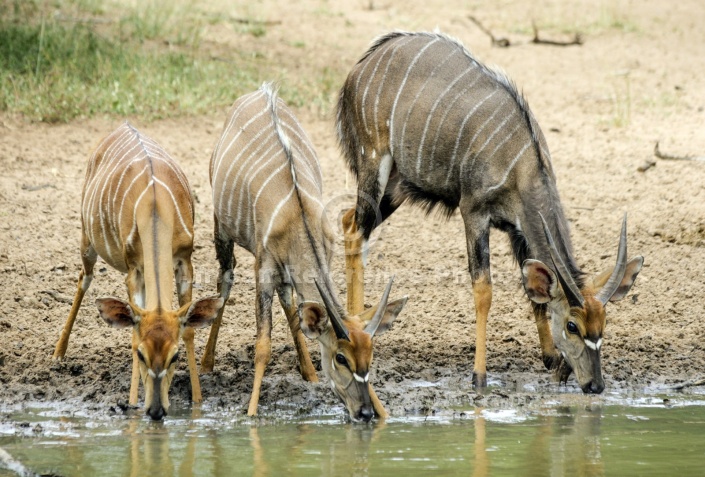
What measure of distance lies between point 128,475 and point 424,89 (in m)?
3.41

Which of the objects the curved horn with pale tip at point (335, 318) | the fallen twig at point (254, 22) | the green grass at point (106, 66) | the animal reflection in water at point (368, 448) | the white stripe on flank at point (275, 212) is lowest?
the animal reflection in water at point (368, 448)

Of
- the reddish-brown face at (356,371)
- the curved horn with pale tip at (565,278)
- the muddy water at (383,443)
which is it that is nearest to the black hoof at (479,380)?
the muddy water at (383,443)

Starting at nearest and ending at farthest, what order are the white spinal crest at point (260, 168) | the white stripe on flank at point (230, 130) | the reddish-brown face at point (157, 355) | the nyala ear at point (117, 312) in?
the reddish-brown face at point (157, 355)
the nyala ear at point (117, 312)
the white spinal crest at point (260, 168)
the white stripe on flank at point (230, 130)

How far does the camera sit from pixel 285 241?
19.6 feet

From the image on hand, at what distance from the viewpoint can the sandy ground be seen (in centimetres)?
657

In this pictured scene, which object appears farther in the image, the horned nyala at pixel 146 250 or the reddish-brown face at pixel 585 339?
the reddish-brown face at pixel 585 339

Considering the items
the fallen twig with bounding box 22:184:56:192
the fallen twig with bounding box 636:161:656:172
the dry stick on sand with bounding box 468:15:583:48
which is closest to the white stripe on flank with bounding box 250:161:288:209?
the fallen twig with bounding box 22:184:56:192

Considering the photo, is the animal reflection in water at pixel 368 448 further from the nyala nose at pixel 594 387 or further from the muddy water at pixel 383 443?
the nyala nose at pixel 594 387

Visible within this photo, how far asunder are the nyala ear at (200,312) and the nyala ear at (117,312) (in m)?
0.23

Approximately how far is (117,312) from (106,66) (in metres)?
5.75

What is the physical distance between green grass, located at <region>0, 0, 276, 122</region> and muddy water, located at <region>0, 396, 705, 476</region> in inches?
195

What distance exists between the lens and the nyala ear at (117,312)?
5.59 m

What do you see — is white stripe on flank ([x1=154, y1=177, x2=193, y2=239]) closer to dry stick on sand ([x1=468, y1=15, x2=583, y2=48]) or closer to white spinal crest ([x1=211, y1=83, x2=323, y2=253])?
white spinal crest ([x1=211, y1=83, x2=323, y2=253])

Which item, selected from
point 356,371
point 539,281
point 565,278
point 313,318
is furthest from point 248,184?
point 565,278
